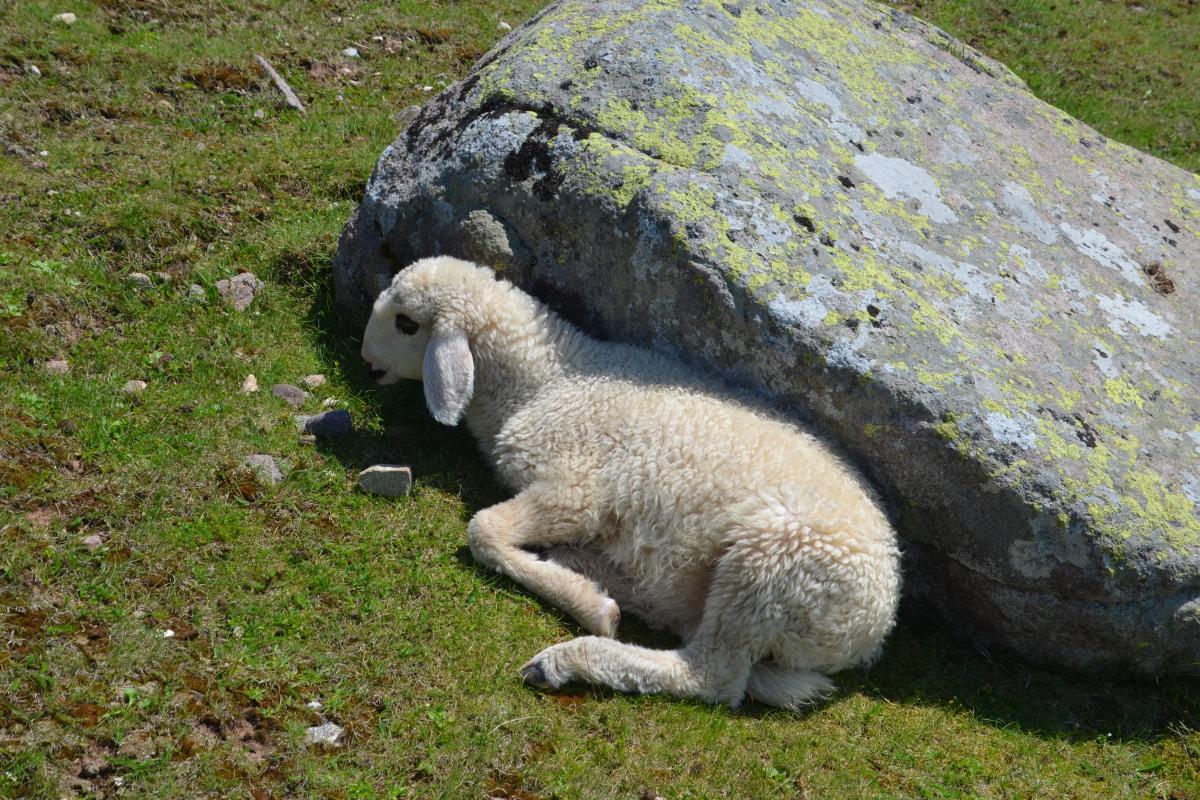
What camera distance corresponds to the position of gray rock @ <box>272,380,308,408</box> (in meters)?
6.45

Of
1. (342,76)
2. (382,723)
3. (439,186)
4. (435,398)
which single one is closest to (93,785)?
(382,723)

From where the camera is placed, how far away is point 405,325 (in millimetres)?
6215

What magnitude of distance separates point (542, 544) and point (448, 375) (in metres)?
1.17

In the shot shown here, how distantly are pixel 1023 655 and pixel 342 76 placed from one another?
8.28 metres

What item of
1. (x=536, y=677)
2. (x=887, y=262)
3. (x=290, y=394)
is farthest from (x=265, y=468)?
(x=887, y=262)

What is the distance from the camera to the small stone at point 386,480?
584cm

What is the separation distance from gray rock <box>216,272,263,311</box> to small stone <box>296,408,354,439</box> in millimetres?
1313

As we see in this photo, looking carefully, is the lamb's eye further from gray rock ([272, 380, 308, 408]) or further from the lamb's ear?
gray rock ([272, 380, 308, 408])

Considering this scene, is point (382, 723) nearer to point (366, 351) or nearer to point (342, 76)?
point (366, 351)

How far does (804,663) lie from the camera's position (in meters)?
5.11

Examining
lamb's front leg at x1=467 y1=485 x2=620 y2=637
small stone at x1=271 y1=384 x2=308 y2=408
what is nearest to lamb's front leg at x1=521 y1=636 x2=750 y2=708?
lamb's front leg at x1=467 y1=485 x2=620 y2=637

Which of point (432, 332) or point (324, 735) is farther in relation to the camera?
point (432, 332)

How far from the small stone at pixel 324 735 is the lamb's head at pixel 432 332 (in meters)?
1.92

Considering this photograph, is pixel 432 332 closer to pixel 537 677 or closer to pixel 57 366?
pixel 537 677
